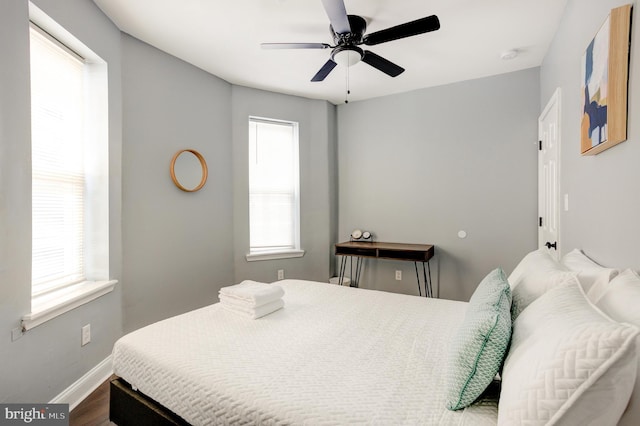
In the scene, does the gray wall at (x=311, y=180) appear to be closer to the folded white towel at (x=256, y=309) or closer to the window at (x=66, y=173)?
the window at (x=66, y=173)

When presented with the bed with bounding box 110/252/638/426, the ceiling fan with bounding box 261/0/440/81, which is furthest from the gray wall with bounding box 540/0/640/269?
the ceiling fan with bounding box 261/0/440/81

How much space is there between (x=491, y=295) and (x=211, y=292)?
2.86 m

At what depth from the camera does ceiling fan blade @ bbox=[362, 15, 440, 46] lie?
1.80m

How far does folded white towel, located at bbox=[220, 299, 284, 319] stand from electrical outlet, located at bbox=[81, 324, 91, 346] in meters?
1.00

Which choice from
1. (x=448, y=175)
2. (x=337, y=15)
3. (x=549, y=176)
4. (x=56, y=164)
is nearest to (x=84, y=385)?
(x=56, y=164)

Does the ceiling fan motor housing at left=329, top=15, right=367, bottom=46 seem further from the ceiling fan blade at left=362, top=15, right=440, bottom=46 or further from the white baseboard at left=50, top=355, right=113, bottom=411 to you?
the white baseboard at left=50, top=355, right=113, bottom=411

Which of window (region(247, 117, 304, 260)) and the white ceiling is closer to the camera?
the white ceiling

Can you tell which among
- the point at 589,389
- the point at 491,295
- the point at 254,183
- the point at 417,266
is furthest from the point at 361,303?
the point at 254,183

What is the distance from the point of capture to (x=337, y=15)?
1.80 meters

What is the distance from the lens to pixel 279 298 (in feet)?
6.33

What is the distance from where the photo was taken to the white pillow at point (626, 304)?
2.32 ft

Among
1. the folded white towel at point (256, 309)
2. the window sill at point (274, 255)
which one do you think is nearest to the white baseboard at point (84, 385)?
the folded white towel at point (256, 309)

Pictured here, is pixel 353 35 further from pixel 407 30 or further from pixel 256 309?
pixel 256 309

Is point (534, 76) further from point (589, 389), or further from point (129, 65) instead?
point (129, 65)
